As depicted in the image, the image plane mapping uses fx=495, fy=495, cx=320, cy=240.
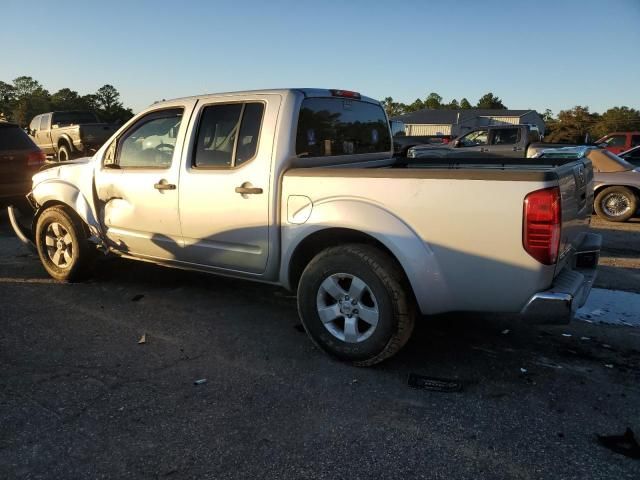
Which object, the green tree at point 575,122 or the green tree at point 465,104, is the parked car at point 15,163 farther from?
the green tree at point 465,104

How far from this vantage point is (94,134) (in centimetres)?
1677

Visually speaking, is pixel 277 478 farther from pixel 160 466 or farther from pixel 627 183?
pixel 627 183

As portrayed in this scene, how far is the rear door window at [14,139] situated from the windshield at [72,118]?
1143cm

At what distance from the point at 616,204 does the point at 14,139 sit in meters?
10.6

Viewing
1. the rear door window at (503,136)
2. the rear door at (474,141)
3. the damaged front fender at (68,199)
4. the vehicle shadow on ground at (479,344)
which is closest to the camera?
the vehicle shadow on ground at (479,344)

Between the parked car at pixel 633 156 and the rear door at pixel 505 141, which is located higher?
the rear door at pixel 505 141

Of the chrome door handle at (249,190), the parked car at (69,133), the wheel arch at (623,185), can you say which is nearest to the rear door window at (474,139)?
the wheel arch at (623,185)

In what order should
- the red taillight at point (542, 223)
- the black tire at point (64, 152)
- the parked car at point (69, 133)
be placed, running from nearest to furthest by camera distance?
the red taillight at point (542, 223)
the parked car at point (69, 133)
the black tire at point (64, 152)

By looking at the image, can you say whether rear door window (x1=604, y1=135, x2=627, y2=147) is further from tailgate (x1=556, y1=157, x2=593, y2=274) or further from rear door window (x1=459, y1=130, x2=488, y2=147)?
tailgate (x1=556, y1=157, x2=593, y2=274)

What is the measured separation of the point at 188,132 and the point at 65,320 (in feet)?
6.32

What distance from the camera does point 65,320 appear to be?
4.24 meters

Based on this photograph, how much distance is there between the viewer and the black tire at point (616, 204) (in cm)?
895

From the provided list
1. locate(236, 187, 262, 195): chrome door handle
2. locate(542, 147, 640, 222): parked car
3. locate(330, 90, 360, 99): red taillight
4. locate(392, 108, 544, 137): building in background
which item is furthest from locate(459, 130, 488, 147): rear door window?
locate(392, 108, 544, 137): building in background

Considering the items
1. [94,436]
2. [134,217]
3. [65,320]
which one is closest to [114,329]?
[65,320]
